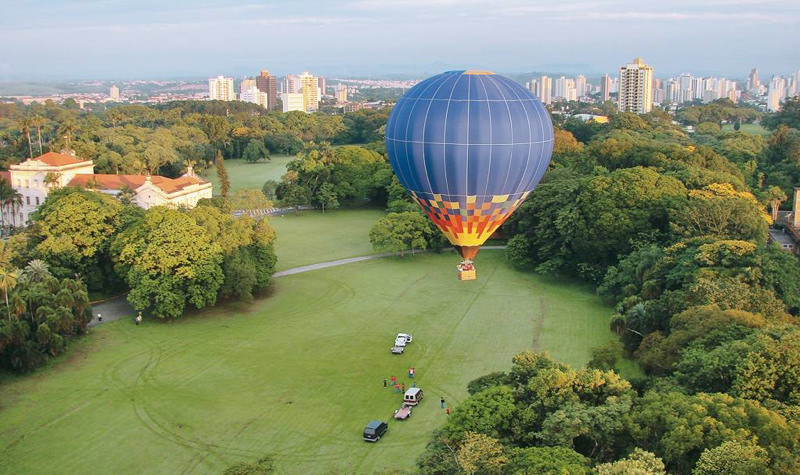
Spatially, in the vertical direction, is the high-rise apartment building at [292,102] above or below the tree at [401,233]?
above

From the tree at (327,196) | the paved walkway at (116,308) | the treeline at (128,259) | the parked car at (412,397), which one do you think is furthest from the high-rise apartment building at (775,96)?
the parked car at (412,397)

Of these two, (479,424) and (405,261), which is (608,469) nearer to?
(479,424)

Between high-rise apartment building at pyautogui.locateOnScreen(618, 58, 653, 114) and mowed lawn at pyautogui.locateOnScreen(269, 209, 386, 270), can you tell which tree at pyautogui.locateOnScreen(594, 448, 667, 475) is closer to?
mowed lawn at pyautogui.locateOnScreen(269, 209, 386, 270)

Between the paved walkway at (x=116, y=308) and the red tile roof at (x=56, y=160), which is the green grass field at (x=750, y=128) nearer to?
the paved walkway at (x=116, y=308)

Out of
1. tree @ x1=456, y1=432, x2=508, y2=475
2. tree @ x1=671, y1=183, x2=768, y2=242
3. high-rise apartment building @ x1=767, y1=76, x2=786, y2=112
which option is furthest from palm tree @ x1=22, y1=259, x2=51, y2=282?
high-rise apartment building @ x1=767, y1=76, x2=786, y2=112

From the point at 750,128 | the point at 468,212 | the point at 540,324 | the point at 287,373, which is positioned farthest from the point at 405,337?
the point at 750,128

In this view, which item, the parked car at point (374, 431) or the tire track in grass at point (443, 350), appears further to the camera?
the parked car at point (374, 431)
